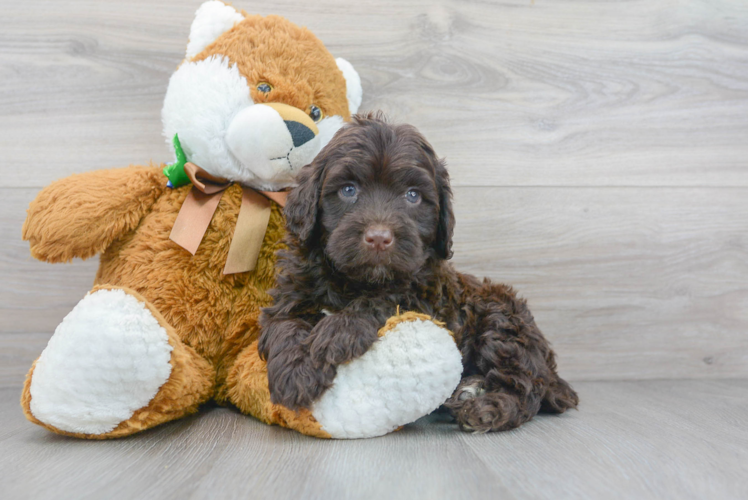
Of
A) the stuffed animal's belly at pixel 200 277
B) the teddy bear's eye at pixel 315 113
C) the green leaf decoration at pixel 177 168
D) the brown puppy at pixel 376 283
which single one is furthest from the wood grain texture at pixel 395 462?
the teddy bear's eye at pixel 315 113

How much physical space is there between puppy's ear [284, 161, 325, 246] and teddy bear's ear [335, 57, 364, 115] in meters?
0.61

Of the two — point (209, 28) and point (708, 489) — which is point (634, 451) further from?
point (209, 28)

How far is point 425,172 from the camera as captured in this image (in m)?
1.54

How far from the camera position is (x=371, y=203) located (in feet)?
4.93

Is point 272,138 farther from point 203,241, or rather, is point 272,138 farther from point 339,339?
point 339,339

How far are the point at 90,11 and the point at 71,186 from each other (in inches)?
37.2

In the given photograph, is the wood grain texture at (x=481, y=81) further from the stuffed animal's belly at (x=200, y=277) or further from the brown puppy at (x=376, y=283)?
the brown puppy at (x=376, y=283)

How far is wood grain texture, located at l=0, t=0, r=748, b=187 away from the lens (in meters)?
2.21

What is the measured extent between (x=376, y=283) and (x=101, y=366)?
753mm

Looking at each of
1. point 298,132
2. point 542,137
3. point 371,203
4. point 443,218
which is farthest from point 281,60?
point 542,137

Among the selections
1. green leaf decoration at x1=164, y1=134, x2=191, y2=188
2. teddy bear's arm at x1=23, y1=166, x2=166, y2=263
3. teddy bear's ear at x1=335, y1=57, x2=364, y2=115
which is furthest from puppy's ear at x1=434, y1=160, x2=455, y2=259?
teddy bear's arm at x1=23, y1=166, x2=166, y2=263

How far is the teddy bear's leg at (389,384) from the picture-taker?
1420 mm

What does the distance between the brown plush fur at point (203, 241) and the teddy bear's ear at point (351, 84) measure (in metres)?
0.19

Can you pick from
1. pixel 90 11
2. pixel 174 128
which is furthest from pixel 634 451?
pixel 90 11
